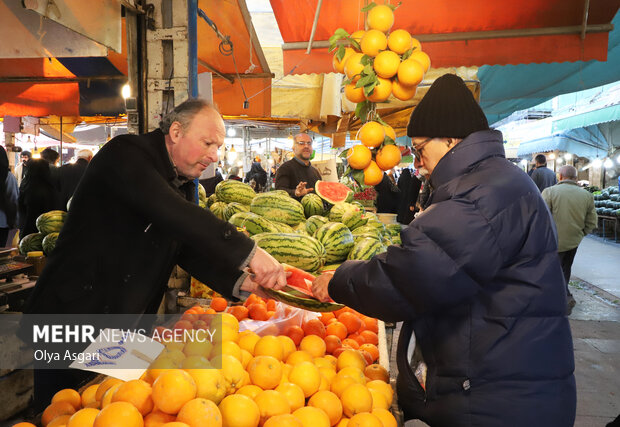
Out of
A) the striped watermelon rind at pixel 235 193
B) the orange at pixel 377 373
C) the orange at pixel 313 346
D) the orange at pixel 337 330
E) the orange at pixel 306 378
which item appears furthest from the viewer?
the striped watermelon rind at pixel 235 193

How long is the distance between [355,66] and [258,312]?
1900 mm

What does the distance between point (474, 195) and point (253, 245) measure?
40.5 inches

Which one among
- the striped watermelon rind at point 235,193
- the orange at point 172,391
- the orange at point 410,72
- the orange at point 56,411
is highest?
the orange at point 410,72

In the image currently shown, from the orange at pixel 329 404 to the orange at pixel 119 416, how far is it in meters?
0.69

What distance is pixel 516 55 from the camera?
4363 mm

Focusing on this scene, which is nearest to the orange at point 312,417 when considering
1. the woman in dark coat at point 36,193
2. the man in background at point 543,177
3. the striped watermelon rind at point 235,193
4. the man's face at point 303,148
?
the striped watermelon rind at point 235,193

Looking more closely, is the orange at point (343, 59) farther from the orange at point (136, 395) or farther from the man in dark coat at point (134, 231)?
the orange at point (136, 395)

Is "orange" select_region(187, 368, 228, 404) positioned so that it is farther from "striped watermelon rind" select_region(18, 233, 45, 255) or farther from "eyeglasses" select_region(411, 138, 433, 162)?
"striped watermelon rind" select_region(18, 233, 45, 255)

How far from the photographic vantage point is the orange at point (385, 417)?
5.45ft

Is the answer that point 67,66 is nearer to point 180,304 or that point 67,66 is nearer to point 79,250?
point 180,304

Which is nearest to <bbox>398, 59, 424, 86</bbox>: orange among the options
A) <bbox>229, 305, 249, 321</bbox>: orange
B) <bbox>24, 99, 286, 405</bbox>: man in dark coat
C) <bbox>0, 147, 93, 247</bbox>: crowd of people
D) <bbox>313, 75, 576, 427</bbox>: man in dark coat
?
<bbox>313, 75, 576, 427</bbox>: man in dark coat

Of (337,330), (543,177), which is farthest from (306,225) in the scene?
(543,177)

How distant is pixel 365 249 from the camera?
128 inches

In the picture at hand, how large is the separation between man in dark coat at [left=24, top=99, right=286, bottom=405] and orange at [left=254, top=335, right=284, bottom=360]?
263mm
